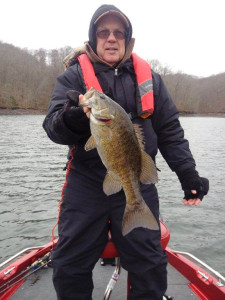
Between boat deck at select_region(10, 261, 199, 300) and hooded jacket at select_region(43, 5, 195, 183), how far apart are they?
1891mm

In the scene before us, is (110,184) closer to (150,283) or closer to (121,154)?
(121,154)

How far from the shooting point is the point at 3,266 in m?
4.30

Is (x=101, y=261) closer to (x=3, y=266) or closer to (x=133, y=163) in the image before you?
(x=3, y=266)

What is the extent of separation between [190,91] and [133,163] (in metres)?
91.8

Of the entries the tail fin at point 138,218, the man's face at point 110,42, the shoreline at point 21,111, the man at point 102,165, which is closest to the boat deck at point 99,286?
the man at point 102,165

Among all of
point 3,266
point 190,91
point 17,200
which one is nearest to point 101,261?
point 3,266

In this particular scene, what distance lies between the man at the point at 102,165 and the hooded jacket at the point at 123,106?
0.04 ft

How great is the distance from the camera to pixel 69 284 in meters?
3.02

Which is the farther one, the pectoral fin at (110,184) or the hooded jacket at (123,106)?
the hooded jacket at (123,106)

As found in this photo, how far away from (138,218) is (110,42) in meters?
2.07

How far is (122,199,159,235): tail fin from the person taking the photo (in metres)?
2.94

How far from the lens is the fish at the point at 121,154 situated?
2.61 metres

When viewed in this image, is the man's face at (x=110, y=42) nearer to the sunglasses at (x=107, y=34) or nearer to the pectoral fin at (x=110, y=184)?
the sunglasses at (x=107, y=34)

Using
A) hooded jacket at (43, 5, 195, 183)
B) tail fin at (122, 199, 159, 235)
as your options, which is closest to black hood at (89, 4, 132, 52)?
hooded jacket at (43, 5, 195, 183)
